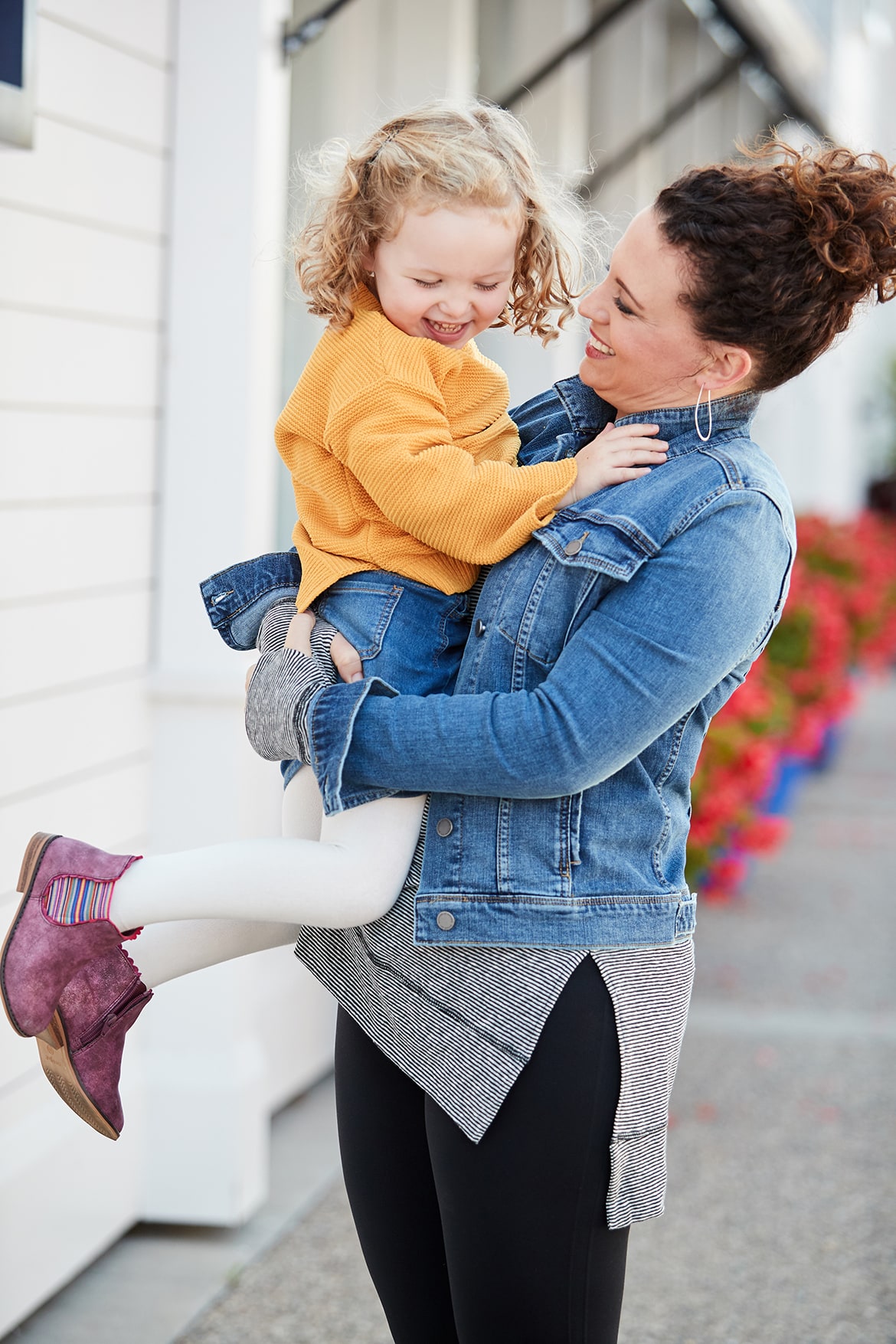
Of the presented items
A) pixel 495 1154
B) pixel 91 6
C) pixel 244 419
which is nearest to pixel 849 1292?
pixel 495 1154

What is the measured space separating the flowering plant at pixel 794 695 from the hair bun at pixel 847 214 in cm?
315

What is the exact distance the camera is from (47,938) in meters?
1.59

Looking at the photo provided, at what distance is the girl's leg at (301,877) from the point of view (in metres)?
1.52

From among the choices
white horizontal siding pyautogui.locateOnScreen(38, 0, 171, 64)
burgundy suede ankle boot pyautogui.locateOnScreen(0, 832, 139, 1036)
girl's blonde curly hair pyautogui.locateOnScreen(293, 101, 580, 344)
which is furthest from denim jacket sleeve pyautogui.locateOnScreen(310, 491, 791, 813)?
white horizontal siding pyautogui.locateOnScreen(38, 0, 171, 64)

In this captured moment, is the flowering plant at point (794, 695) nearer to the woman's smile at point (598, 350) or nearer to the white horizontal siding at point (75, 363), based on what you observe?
the white horizontal siding at point (75, 363)

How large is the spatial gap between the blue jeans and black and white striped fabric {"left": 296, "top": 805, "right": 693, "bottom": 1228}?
0.20 meters

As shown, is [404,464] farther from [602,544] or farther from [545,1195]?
[545,1195]

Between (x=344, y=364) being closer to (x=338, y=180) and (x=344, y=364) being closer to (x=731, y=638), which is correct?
(x=338, y=180)

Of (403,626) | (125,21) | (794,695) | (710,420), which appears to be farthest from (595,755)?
(794,695)

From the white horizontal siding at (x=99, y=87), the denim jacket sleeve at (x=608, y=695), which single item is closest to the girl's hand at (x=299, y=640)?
the denim jacket sleeve at (x=608, y=695)

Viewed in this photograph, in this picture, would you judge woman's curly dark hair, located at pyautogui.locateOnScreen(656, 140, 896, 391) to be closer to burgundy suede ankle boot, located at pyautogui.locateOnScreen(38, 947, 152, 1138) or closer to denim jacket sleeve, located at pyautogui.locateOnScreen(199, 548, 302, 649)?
denim jacket sleeve, located at pyautogui.locateOnScreen(199, 548, 302, 649)

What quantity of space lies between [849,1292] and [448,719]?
2087 mm

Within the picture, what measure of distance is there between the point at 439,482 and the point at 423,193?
1.10 ft

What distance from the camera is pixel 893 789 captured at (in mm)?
7930
